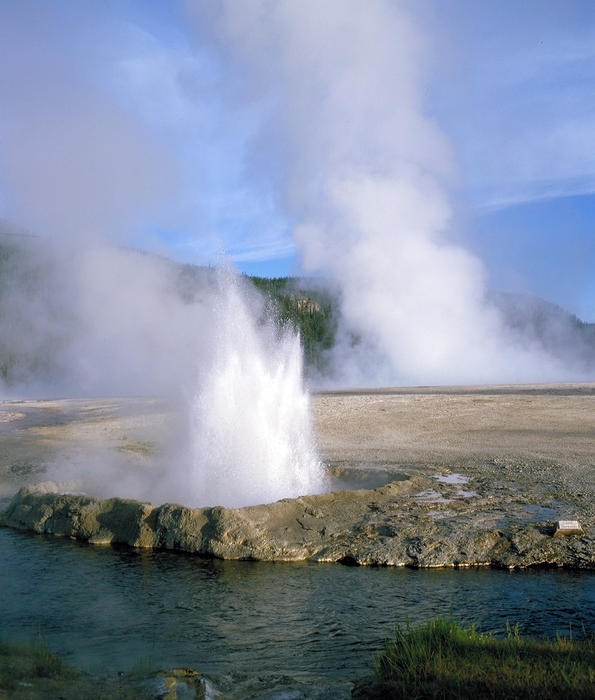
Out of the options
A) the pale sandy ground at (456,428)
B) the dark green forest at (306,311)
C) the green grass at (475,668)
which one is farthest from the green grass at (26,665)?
the dark green forest at (306,311)

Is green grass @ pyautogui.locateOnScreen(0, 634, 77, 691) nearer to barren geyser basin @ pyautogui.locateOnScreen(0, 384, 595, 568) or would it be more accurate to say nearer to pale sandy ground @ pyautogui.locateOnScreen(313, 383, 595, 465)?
barren geyser basin @ pyautogui.locateOnScreen(0, 384, 595, 568)

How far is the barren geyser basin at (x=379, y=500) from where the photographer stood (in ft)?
26.2

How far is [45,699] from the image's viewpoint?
12.3 ft

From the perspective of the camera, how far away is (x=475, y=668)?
3.98 metres

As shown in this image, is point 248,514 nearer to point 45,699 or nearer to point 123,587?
point 123,587

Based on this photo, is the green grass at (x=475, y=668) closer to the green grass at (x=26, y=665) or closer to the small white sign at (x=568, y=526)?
the green grass at (x=26, y=665)

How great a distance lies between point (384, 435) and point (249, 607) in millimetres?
12352

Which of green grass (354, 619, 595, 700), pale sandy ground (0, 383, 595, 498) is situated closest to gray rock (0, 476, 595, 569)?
pale sandy ground (0, 383, 595, 498)

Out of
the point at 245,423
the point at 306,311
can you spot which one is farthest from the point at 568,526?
the point at 306,311

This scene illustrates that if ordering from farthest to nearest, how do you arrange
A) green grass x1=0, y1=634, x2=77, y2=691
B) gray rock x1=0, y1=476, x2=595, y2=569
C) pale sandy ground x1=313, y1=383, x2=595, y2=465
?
pale sandy ground x1=313, y1=383, x2=595, y2=465
gray rock x1=0, y1=476, x2=595, y2=569
green grass x1=0, y1=634, x2=77, y2=691

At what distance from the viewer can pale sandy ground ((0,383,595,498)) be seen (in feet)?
44.3

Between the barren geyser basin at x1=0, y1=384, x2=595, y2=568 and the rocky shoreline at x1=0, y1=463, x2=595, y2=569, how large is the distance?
16 millimetres

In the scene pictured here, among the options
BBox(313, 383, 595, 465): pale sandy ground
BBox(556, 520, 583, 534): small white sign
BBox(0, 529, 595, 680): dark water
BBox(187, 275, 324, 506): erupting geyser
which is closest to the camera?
BBox(0, 529, 595, 680): dark water

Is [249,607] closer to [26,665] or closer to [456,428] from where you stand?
[26,665]
